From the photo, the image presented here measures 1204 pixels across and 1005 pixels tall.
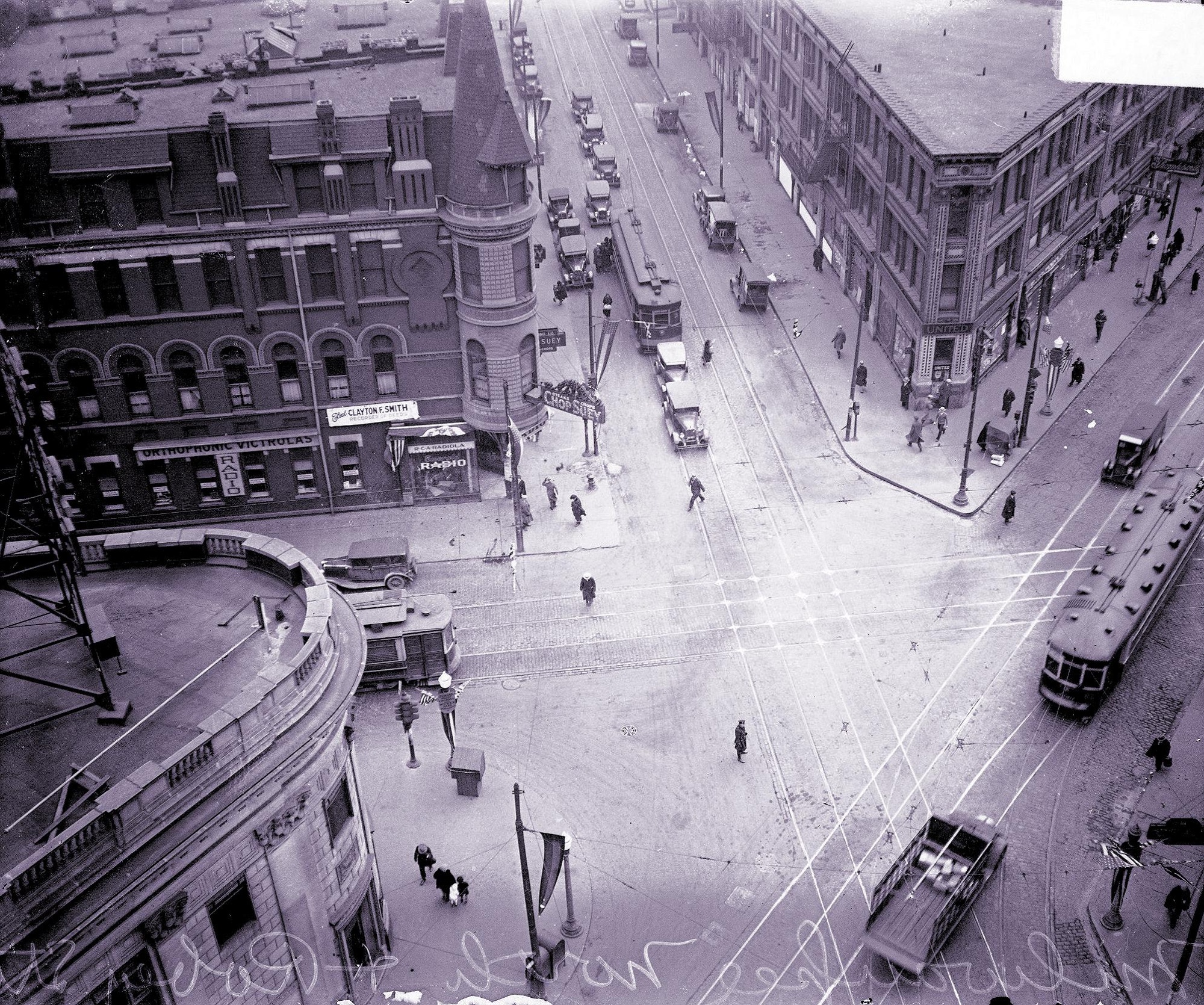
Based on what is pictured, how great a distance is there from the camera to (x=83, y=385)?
174 ft

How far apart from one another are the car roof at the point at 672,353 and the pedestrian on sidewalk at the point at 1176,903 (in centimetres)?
3873

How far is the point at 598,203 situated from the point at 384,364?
120 ft

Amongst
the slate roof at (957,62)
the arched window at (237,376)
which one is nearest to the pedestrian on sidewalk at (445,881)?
the arched window at (237,376)

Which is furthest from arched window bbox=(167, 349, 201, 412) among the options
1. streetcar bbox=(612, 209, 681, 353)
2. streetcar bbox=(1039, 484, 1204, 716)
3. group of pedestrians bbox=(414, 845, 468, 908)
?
streetcar bbox=(1039, 484, 1204, 716)

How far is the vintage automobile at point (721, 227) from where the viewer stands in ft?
270

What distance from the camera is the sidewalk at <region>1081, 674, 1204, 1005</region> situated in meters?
34.3

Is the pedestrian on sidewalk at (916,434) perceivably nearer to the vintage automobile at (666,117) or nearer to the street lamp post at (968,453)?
the street lamp post at (968,453)

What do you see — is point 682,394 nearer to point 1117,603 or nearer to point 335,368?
point 335,368

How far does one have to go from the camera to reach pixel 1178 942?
35.2 m

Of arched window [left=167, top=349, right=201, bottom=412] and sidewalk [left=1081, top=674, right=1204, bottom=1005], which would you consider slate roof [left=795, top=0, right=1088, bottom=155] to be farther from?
arched window [left=167, top=349, right=201, bottom=412]

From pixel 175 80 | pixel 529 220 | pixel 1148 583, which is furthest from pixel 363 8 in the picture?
pixel 1148 583

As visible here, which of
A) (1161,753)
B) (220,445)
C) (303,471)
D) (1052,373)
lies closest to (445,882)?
(1161,753)

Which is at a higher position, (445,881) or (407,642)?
(407,642)

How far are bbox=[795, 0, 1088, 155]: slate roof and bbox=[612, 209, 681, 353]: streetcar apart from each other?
15459 millimetres
